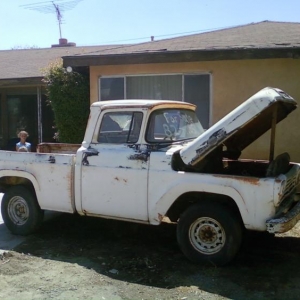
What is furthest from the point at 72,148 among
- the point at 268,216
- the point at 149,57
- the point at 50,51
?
the point at 50,51

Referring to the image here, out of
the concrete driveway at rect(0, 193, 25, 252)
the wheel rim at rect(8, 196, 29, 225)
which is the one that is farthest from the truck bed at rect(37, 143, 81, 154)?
the concrete driveway at rect(0, 193, 25, 252)

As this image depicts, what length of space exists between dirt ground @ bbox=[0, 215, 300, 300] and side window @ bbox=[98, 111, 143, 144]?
1.48 metres

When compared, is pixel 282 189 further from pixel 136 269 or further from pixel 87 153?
pixel 87 153

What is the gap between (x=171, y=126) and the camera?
6.12 metres

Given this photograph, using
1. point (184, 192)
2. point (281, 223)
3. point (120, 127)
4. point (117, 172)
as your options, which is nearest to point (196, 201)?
point (184, 192)

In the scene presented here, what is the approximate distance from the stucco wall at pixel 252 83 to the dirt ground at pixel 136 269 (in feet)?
9.48

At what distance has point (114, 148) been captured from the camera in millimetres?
5957

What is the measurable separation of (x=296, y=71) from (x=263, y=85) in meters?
0.70

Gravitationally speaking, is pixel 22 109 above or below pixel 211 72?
below

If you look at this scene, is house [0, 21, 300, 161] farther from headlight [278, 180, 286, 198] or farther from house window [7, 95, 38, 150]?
house window [7, 95, 38, 150]

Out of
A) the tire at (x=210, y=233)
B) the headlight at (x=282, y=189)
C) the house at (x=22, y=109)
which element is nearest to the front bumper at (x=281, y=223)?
the headlight at (x=282, y=189)

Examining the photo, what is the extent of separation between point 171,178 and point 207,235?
80 cm

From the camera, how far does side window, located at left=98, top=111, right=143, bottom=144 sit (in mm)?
5927

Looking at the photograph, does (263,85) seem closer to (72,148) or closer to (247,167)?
(247,167)
